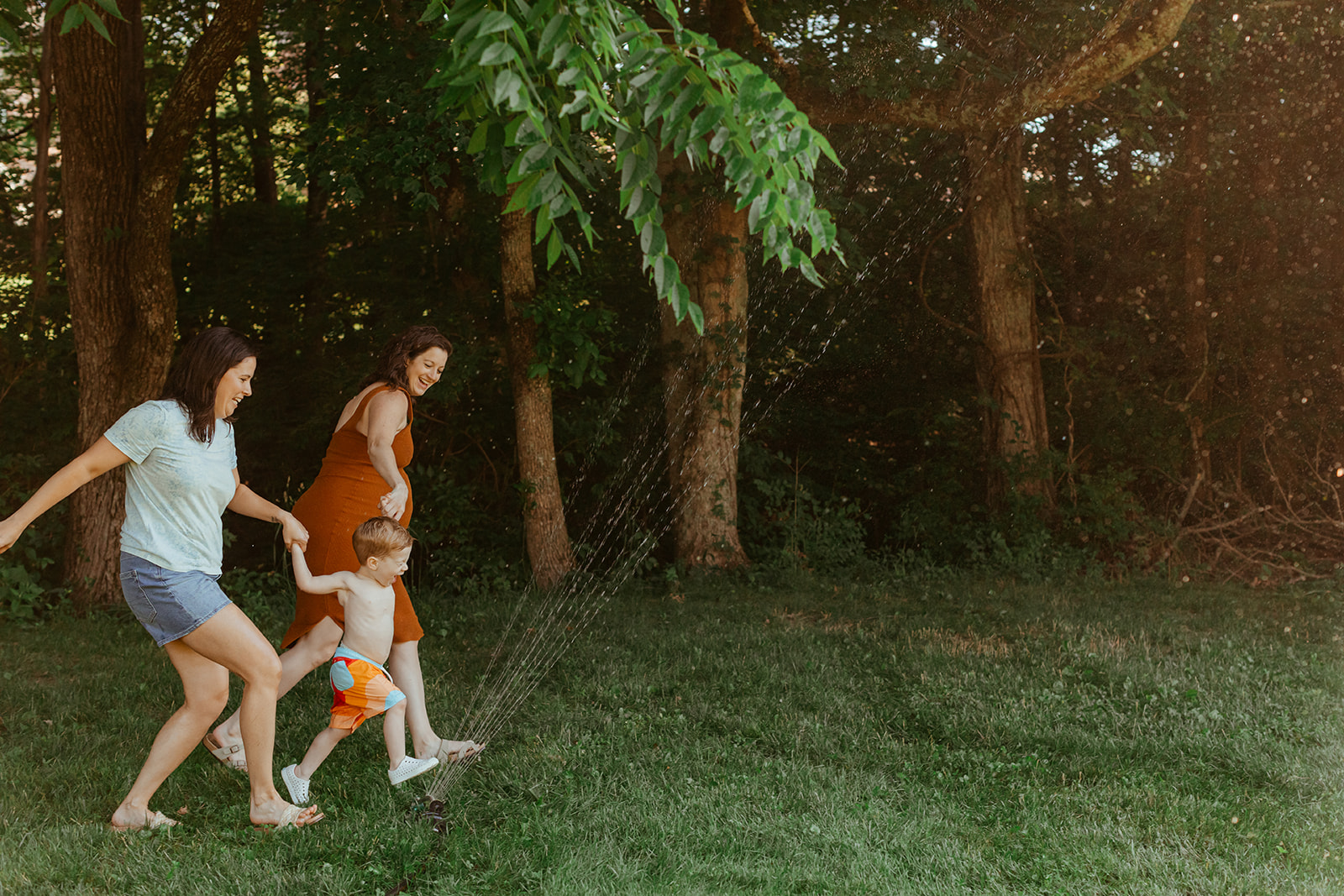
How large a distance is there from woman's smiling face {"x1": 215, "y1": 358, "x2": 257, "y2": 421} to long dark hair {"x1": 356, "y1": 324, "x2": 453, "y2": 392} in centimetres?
76

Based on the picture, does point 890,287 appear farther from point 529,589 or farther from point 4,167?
point 4,167

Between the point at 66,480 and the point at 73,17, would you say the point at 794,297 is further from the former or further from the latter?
the point at 66,480

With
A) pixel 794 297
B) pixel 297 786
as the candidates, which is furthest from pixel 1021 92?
pixel 297 786

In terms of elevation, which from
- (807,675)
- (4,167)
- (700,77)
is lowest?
(807,675)

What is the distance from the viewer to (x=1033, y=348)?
453 inches

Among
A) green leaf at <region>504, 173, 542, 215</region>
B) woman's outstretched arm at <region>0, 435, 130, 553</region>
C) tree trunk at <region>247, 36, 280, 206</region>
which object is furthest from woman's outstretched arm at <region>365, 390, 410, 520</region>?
tree trunk at <region>247, 36, 280, 206</region>

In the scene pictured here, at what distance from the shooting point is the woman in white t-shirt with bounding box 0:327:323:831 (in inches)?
150

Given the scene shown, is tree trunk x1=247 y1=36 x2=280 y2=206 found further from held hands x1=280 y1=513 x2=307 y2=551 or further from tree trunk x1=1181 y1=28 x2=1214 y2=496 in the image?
tree trunk x1=1181 y1=28 x2=1214 y2=496

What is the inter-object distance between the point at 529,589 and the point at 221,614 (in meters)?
5.55

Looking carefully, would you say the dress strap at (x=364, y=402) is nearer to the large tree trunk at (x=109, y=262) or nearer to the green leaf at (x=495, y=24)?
the green leaf at (x=495, y=24)

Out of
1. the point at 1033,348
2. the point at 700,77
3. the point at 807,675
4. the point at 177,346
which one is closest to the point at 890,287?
the point at 1033,348

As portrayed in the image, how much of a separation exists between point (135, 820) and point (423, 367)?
86.7 inches

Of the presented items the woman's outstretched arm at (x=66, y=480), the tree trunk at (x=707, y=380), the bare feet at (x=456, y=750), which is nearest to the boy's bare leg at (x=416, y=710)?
the bare feet at (x=456, y=750)

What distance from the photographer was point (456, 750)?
16.1 feet
